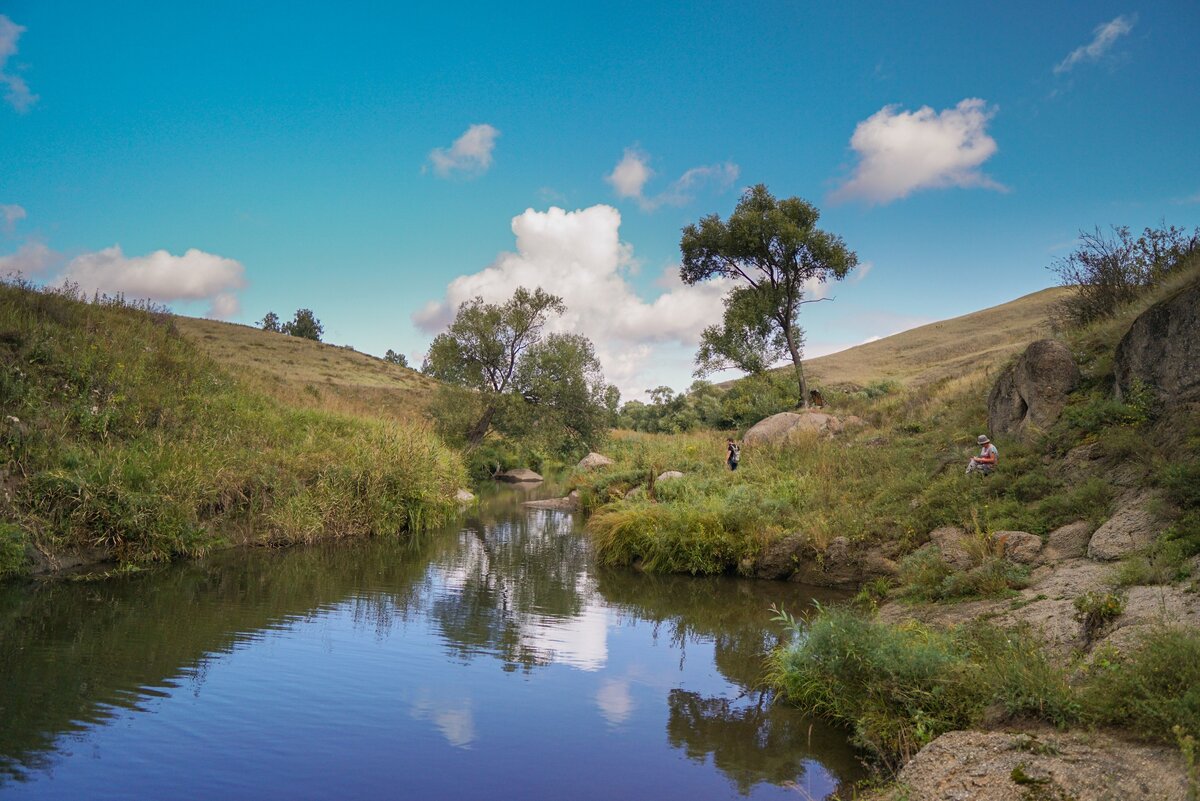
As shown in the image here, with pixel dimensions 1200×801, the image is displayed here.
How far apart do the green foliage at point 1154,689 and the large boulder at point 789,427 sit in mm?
17006

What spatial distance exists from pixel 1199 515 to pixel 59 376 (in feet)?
69.2

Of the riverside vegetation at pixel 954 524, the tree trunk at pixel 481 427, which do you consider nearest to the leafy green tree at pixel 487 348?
the tree trunk at pixel 481 427

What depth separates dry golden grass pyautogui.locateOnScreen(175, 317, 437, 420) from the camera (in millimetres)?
51000

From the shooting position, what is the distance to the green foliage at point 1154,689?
4770mm

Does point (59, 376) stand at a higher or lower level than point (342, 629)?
higher

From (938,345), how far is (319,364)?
6027 centimetres

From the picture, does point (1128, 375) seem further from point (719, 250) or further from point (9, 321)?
point (9, 321)

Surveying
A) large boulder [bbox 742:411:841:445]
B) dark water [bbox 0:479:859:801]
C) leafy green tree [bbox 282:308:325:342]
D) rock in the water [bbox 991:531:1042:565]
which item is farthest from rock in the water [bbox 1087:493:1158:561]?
leafy green tree [bbox 282:308:325:342]

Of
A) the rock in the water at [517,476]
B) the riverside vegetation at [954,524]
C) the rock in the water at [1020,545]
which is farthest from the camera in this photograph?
the rock in the water at [517,476]

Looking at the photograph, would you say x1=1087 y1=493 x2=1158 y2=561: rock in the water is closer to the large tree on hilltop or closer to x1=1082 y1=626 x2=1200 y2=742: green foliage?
x1=1082 y1=626 x2=1200 y2=742: green foliage

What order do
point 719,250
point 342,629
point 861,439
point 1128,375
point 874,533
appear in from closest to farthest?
point 342,629
point 1128,375
point 874,533
point 861,439
point 719,250

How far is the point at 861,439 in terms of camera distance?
68.4 ft

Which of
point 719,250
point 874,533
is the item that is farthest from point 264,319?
point 874,533

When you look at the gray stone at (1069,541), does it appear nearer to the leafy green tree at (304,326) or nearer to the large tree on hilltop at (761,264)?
the large tree on hilltop at (761,264)
